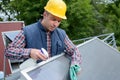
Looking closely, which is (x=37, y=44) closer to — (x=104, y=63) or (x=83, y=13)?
(x=104, y=63)

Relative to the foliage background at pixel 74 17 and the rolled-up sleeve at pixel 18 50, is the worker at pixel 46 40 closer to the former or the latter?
the rolled-up sleeve at pixel 18 50

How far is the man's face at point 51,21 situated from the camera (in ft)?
7.24

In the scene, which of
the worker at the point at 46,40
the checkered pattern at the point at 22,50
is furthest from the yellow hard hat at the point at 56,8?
the checkered pattern at the point at 22,50

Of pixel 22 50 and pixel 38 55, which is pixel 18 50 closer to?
pixel 22 50

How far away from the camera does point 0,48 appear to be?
7.45 m

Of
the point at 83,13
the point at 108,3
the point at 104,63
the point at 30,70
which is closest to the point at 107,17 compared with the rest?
the point at 108,3

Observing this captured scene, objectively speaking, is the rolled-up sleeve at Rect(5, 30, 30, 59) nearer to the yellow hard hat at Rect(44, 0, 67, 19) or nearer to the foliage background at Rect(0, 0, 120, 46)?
the yellow hard hat at Rect(44, 0, 67, 19)

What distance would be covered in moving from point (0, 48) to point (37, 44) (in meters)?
5.26

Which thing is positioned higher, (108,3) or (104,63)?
(104,63)

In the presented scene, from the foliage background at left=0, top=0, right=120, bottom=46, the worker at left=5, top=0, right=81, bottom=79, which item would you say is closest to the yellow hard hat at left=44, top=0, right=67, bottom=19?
the worker at left=5, top=0, right=81, bottom=79

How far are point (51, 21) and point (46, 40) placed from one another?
0.71 ft

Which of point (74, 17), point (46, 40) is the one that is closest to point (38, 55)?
point (46, 40)

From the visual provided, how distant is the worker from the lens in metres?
2.21

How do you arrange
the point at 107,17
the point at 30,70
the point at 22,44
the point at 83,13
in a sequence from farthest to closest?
the point at 107,17, the point at 83,13, the point at 22,44, the point at 30,70
